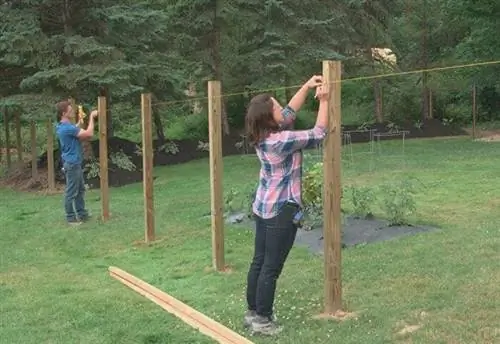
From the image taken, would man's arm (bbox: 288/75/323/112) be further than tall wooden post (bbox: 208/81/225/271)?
No

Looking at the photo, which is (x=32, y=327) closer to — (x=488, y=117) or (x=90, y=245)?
(x=90, y=245)

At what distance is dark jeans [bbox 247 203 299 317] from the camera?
4.21 metres

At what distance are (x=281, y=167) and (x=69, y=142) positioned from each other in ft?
18.0

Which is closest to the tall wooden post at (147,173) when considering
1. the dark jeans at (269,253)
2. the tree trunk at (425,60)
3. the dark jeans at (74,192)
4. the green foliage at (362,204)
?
the dark jeans at (74,192)

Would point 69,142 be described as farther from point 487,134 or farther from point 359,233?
point 487,134

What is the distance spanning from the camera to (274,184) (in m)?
4.25

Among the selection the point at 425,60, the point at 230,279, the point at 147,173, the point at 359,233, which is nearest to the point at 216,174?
the point at 230,279

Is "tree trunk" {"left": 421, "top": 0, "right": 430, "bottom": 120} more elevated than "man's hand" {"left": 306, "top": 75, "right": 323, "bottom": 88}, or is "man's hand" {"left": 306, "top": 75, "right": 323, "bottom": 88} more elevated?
"tree trunk" {"left": 421, "top": 0, "right": 430, "bottom": 120}

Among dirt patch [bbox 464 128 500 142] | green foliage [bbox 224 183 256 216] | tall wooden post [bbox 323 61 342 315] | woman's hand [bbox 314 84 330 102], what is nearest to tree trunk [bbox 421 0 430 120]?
dirt patch [bbox 464 128 500 142]

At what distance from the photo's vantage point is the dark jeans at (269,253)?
4.21 m

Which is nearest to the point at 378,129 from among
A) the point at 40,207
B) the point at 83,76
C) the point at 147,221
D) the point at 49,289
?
the point at 83,76

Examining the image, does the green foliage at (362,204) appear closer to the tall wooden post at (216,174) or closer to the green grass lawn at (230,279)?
the green grass lawn at (230,279)

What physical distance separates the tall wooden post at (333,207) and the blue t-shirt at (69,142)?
17.5 feet

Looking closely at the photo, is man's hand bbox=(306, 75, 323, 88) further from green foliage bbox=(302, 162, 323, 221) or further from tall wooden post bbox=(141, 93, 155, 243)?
tall wooden post bbox=(141, 93, 155, 243)
